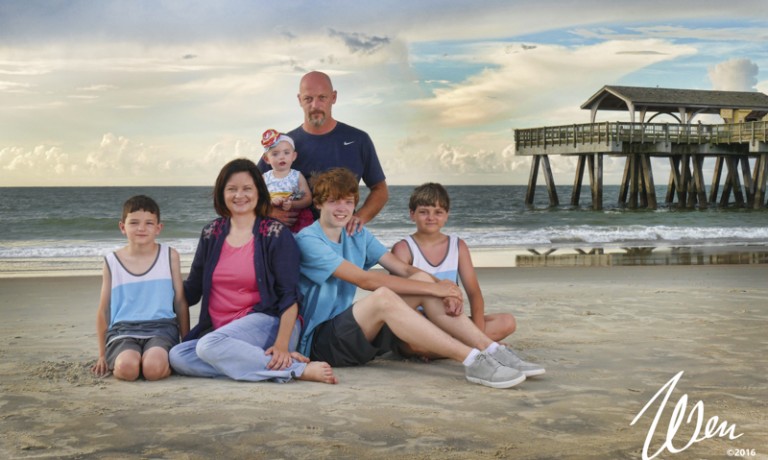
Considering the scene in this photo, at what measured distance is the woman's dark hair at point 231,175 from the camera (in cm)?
500

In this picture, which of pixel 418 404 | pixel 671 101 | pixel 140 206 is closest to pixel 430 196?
pixel 418 404

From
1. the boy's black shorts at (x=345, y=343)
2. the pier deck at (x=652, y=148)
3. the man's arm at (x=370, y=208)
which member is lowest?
the boy's black shorts at (x=345, y=343)

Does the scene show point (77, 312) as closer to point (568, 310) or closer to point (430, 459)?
point (568, 310)

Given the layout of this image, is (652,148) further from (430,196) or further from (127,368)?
(127,368)

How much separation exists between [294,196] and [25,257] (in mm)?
14155

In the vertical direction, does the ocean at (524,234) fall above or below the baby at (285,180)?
below

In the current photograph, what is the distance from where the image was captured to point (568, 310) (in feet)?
26.8

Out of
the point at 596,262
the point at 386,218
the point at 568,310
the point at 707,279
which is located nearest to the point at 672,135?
the point at 386,218

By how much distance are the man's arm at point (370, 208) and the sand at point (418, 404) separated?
0.93 metres

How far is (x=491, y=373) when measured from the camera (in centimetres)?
472

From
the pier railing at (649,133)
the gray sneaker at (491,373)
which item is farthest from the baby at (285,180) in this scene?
the pier railing at (649,133)

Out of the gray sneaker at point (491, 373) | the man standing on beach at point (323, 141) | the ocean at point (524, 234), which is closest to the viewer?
the gray sneaker at point (491, 373)

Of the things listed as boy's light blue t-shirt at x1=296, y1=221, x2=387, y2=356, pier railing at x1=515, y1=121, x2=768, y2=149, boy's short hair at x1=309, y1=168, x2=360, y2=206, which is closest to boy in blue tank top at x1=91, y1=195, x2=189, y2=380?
boy's light blue t-shirt at x1=296, y1=221, x2=387, y2=356
